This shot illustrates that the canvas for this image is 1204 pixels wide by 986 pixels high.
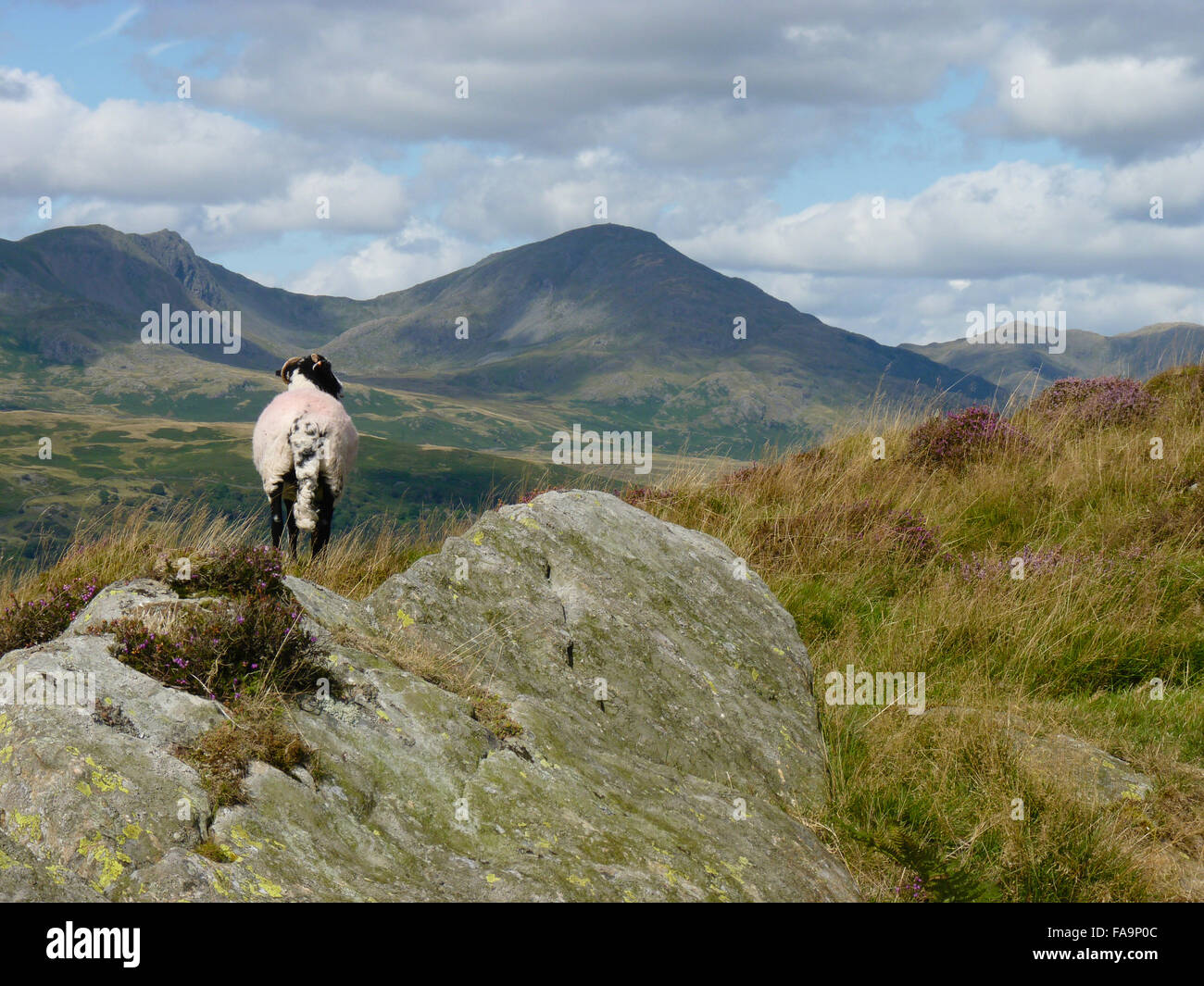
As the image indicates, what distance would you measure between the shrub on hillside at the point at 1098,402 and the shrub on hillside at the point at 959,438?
136 cm

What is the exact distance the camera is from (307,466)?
10117 millimetres

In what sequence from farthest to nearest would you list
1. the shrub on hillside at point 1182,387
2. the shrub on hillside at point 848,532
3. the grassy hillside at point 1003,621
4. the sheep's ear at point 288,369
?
the shrub on hillside at point 1182,387 < the shrub on hillside at point 848,532 < the sheep's ear at point 288,369 < the grassy hillside at point 1003,621

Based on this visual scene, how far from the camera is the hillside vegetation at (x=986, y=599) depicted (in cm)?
607
